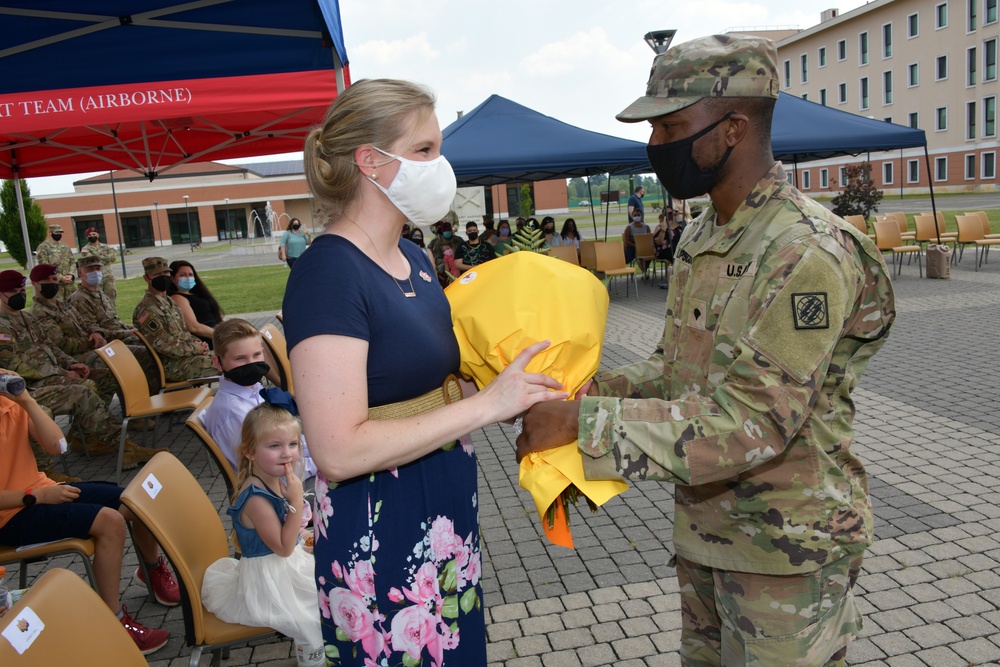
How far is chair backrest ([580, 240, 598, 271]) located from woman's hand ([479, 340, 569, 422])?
40.4ft

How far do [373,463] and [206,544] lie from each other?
1868 millimetres

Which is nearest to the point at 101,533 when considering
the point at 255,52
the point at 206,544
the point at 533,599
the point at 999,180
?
the point at 206,544

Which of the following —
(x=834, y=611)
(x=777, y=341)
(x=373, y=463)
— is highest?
(x=777, y=341)

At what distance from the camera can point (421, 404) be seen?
69.4 inches

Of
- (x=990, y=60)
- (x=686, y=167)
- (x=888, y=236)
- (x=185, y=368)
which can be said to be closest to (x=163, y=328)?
(x=185, y=368)

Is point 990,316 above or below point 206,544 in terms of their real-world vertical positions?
below

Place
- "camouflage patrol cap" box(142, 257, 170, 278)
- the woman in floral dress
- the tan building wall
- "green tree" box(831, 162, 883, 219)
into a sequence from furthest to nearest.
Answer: the tan building wall < "green tree" box(831, 162, 883, 219) < "camouflage patrol cap" box(142, 257, 170, 278) < the woman in floral dress

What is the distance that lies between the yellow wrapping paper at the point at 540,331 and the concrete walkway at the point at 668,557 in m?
1.90

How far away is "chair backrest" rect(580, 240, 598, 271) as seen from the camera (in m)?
14.0

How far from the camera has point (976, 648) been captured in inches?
121

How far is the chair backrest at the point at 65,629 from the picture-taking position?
170cm

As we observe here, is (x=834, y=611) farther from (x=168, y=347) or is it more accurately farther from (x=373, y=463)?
(x=168, y=347)

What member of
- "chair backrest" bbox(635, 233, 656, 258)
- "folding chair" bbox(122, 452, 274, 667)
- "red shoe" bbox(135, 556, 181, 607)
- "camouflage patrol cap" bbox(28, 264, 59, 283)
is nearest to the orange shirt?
"red shoe" bbox(135, 556, 181, 607)

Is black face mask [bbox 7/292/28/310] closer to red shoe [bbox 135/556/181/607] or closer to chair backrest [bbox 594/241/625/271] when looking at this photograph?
red shoe [bbox 135/556/181/607]
